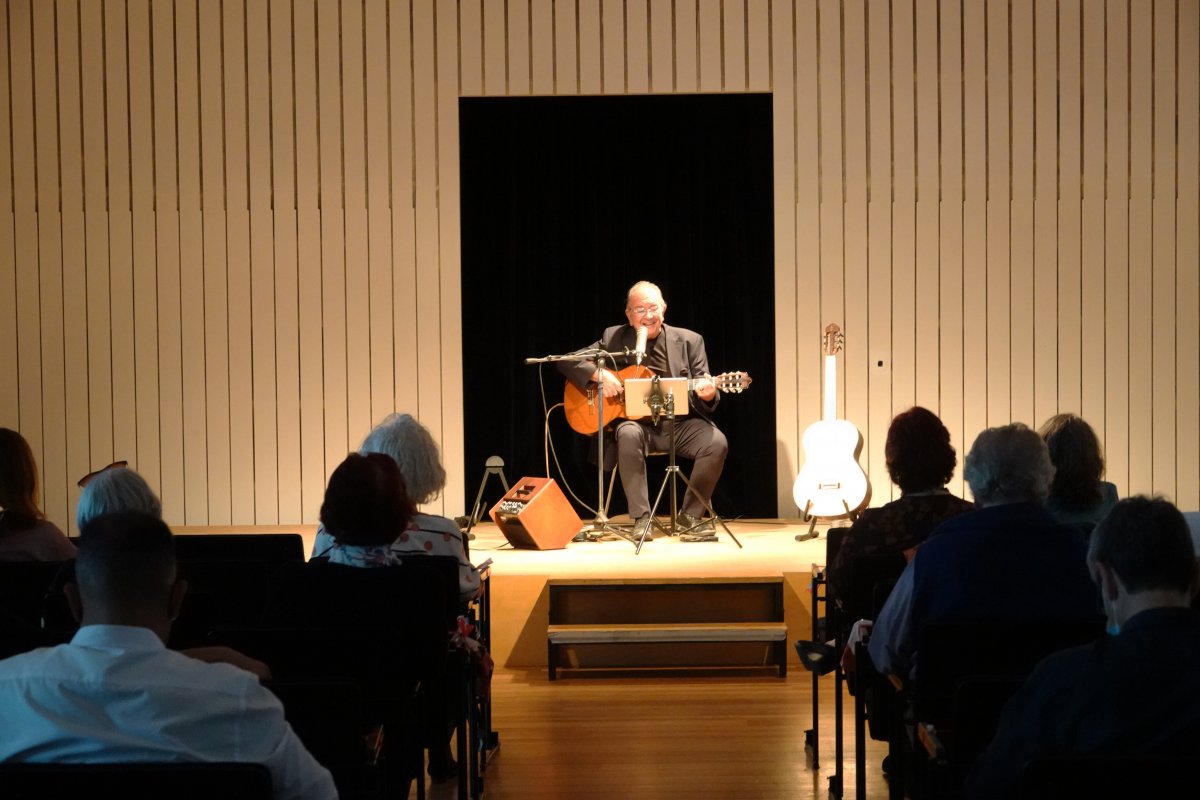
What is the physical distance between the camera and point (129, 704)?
172 centimetres

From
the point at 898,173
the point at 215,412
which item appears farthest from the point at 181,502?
the point at 898,173

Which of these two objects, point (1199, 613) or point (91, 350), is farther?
point (91, 350)

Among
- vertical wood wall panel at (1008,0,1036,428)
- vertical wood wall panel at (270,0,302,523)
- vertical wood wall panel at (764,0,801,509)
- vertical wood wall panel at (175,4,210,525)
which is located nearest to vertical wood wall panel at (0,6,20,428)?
vertical wood wall panel at (175,4,210,525)

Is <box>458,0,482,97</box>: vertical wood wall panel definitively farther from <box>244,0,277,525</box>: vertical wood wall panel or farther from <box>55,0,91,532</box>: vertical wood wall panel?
<box>55,0,91,532</box>: vertical wood wall panel

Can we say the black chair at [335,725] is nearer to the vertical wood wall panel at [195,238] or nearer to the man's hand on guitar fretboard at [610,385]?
the man's hand on guitar fretboard at [610,385]

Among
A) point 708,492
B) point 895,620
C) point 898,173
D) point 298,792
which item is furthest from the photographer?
point 898,173

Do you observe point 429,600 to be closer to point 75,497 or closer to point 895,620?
point 895,620

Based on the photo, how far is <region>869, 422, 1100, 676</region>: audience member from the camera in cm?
279

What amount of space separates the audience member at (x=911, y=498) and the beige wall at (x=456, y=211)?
4210 millimetres

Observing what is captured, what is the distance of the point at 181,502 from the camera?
26.0ft

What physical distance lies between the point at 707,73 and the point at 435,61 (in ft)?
5.39

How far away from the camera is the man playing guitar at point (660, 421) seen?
6898 millimetres

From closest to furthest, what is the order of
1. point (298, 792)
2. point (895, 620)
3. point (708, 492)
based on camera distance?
point (298, 792) < point (895, 620) < point (708, 492)

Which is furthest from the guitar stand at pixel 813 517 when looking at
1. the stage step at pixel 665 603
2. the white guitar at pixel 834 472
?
the stage step at pixel 665 603
